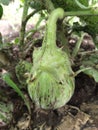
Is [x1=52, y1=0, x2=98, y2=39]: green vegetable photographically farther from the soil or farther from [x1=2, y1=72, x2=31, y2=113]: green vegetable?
[x1=2, y1=72, x2=31, y2=113]: green vegetable

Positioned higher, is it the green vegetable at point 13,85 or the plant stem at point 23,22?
the plant stem at point 23,22

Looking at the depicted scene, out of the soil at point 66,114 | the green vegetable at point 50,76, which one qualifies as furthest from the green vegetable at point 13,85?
the green vegetable at point 50,76

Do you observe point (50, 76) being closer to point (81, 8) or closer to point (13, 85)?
point (13, 85)

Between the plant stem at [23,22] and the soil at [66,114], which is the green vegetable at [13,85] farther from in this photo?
the plant stem at [23,22]

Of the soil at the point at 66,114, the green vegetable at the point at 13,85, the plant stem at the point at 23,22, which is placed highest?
the plant stem at the point at 23,22

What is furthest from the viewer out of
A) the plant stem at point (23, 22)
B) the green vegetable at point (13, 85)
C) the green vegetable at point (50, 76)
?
the plant stem at point (23, 22)

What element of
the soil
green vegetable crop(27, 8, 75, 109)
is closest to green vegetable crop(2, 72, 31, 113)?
the soil

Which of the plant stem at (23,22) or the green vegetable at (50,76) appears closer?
the green vegetable at (50,76)

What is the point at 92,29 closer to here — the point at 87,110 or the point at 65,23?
the point at 65,23
